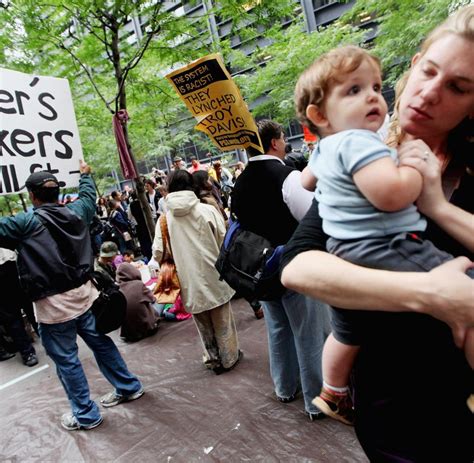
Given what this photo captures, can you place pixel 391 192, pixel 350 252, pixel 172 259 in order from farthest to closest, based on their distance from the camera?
pixel 172 259 → pixel 350 252 → pixel 391 192

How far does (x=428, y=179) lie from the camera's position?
3.28ft

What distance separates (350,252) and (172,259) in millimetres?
3066

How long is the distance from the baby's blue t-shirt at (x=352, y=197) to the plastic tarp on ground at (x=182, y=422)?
2.07 m

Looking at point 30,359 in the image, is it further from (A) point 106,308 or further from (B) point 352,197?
(B) point 352,197

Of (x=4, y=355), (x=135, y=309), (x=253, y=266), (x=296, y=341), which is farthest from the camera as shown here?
(x=4, y=355)

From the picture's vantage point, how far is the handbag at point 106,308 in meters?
3.34

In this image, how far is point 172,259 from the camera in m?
3.96

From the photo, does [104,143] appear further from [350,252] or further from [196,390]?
[350,252]

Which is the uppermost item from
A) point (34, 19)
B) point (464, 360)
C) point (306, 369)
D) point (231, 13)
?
point (34, 19)

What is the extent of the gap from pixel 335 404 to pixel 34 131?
3.33m

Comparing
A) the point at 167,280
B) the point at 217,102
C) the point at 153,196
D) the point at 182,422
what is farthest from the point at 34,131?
the point at 153,196

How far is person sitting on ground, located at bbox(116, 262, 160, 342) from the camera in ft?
16.2

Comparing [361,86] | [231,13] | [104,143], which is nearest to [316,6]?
[104,143]

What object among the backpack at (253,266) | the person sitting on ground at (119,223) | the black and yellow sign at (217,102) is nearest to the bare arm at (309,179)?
the backpack at (253,266)
